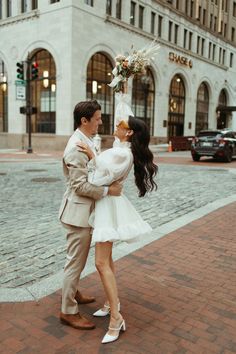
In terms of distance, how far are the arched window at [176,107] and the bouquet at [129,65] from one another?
35.6 m

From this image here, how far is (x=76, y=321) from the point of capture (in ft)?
10.3

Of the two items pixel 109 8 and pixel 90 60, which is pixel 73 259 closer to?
pixel 90 60

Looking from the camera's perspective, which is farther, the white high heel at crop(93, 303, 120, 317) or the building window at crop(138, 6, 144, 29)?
the building window at crop(138, 6, 144, 29)

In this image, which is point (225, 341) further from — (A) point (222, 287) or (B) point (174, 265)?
(B) point (174, 265)

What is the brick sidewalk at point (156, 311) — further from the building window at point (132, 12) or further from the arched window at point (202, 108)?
the arched window at point (202, 108)

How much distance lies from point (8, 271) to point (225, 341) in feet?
8.36

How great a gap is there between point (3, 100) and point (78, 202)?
1251 inches

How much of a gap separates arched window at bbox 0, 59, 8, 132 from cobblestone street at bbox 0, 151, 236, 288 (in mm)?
18830

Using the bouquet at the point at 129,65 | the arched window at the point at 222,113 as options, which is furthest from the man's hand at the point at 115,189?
the arched window at the point at 222,113

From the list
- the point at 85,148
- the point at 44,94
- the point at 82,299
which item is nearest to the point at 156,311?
the point at 82,299

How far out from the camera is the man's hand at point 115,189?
9.86ft

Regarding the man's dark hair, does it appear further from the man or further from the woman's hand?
the woman's hand

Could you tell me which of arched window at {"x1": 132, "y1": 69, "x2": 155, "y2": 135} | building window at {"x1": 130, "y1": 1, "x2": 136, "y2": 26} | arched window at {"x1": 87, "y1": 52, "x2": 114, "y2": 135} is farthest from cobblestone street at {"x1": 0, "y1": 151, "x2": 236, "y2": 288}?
building window at {"x1": 130, "y1": 1, "x2": 136, "y2": 26}

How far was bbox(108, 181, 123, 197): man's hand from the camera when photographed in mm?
3006
